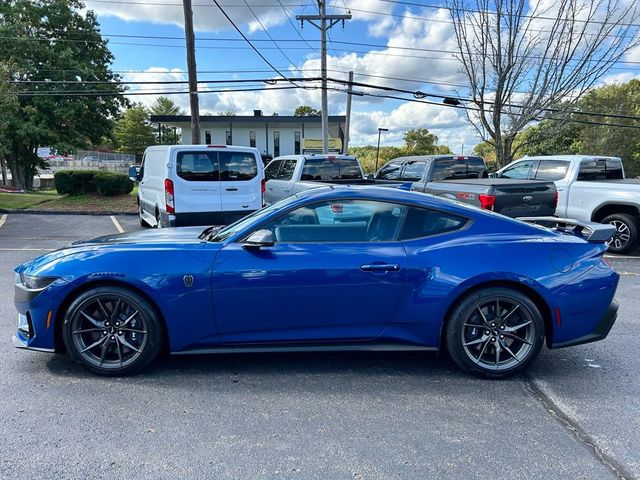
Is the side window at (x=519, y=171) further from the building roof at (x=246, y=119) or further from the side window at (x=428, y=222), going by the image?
the building roof at (x=246, y=119)

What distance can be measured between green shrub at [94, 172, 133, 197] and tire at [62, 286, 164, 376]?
→ 1526 cm

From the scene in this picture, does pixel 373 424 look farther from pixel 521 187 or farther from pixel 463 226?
pixel 521 187

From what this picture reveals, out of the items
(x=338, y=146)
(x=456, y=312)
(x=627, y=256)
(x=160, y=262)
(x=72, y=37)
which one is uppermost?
(x=72, y=37)

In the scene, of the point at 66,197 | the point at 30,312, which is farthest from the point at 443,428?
the point at 66,197

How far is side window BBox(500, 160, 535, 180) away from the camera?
34.9 ft

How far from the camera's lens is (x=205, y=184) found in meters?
9.33

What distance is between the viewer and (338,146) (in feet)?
114

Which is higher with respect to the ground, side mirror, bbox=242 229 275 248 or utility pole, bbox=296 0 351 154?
utility pole, bbox=296 0 351 154

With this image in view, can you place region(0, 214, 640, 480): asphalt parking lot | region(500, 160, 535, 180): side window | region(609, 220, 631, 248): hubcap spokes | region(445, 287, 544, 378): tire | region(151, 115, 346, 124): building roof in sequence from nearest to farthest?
1. region(0, 214, 640, 480): asphalt parking lot
2. region(445, 287, 544, 378): tire
3. region(609, 220, 631, 248): hubcap spokes
4. region(500, 160, 535, 180): side window
5. region(151, 115, 346, 124): building roof

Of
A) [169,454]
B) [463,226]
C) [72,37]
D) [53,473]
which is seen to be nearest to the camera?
[53,473]

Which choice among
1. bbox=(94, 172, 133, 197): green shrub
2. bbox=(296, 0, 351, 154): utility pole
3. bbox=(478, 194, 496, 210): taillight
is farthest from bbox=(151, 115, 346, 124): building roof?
bbox=(478, 194, 496, 210): taillight

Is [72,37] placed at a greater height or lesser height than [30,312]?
greater

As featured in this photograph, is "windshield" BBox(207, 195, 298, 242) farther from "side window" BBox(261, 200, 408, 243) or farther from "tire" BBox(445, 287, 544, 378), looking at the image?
"tire" BBox(445, 287, 544, 378)

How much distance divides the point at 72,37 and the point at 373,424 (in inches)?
1334
